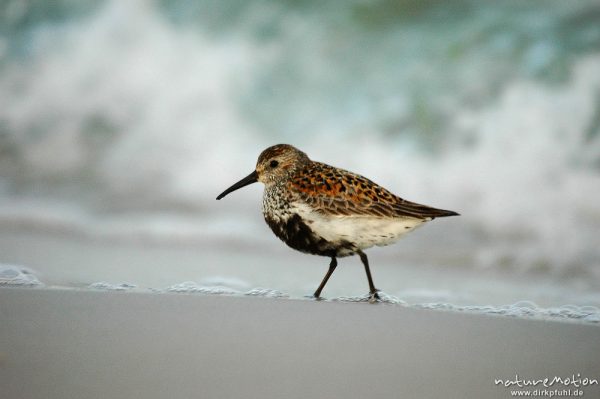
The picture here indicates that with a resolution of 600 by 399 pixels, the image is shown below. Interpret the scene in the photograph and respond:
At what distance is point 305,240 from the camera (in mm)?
3131

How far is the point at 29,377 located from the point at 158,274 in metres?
1.42

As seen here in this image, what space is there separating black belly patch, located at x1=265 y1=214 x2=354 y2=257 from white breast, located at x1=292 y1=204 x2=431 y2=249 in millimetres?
22

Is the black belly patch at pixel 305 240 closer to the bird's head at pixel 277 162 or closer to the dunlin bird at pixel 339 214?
the dunlin bird at pixel 339 214

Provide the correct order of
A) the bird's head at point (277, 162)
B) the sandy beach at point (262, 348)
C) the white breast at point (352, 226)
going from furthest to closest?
the bird's head at point (277, 162), the white breast at point (352, 226), the sandy beach at point (262, 348)

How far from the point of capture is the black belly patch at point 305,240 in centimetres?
311

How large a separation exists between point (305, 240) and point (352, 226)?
239 millimetres

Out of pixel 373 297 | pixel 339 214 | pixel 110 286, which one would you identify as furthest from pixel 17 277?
pixel 373 297

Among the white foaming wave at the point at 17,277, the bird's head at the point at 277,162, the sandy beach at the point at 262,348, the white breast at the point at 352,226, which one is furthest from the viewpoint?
the bird's head at the point at 277,162

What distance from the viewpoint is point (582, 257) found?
3.87 metres

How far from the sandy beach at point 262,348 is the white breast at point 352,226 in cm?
32

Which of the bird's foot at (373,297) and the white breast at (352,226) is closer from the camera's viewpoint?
the white breast at (352,226)

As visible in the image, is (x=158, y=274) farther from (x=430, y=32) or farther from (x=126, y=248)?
(x=430, y=32)

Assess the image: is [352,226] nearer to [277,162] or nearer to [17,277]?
[277,162]

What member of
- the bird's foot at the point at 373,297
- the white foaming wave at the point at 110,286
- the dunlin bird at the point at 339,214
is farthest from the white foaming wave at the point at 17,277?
the bird's foot at the point at 373,297
